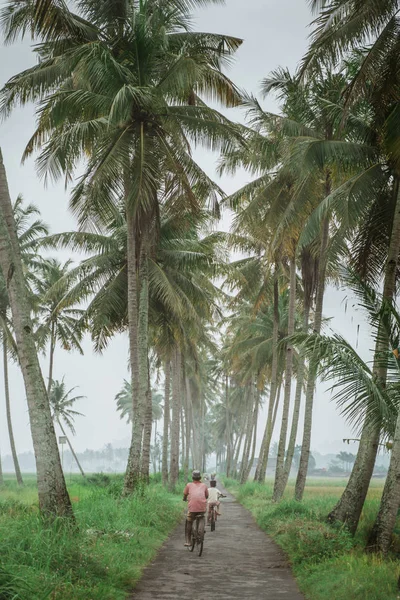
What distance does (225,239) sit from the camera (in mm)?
25234

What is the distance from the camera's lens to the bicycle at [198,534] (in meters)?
12.0

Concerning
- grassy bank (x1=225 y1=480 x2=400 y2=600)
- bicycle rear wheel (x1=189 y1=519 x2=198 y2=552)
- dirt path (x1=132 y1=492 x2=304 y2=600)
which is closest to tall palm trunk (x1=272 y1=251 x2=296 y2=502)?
grassy bank (x1=225 y1=480 x2=400 y2=600)

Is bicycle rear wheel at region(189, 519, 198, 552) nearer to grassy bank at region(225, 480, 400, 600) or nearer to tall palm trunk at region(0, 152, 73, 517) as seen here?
grassy bank at region(225, 480, 400, 600)

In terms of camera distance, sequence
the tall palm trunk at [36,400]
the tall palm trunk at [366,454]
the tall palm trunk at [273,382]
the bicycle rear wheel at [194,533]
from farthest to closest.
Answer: the tall palm trunk at [273,382] < the tall palm trunk at [366,454] < the bicycle rear wheel at [194,533] < the tall palm trunk at [36,400]

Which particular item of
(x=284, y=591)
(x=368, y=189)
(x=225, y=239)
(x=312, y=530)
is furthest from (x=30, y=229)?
(x=284, y=591)

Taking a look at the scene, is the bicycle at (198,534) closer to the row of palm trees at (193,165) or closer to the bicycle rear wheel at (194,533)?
the bicycle rear wheel at (194,533)

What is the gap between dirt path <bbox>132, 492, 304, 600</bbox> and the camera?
845 centimetres

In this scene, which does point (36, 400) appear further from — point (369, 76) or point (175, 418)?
point (175, 418)

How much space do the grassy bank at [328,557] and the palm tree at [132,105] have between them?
4342mm

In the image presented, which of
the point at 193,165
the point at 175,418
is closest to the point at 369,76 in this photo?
the point at 193,165

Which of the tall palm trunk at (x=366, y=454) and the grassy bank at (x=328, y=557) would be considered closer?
the grassy bank at (x=328, y=557)

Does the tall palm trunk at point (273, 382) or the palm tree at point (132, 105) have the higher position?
the palm tree at point (132, 105)

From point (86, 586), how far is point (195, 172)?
1170 cm

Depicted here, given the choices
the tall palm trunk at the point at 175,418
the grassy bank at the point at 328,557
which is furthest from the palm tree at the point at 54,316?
the grassy bank at the point at 328,557
